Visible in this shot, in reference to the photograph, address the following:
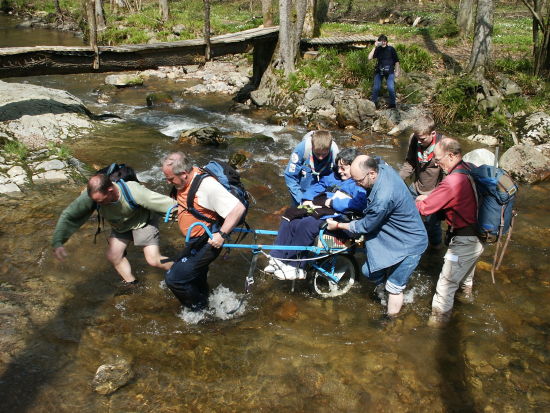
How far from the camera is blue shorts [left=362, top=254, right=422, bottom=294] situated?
4895 millimetres

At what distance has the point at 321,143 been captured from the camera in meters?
5.38

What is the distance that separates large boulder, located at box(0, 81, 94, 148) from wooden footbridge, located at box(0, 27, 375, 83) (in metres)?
1.16

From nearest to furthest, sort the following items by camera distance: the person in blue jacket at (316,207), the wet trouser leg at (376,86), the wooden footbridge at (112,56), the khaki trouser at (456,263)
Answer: the khaki trouser at (456,263), the person in blue jacket at (316,207), the wooden footbridge at (112,56), the wet trouser leg at (376,86)

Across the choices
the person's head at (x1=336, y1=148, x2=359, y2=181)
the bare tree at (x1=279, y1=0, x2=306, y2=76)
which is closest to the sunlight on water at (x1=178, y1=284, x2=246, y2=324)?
the person's head at (x1=336, y1=148, x2=359, y2=181)

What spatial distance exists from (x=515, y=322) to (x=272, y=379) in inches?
127

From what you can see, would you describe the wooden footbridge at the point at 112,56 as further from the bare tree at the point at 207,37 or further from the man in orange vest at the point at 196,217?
the man in orange vest at the point at 196,217

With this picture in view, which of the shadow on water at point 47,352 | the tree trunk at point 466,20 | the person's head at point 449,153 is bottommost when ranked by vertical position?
the shadow on water at point 47,352

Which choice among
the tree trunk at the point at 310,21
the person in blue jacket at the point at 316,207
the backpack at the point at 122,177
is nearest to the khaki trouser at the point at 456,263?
the person in blue jacket at the point at 316,207

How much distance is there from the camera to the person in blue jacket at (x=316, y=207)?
535cm

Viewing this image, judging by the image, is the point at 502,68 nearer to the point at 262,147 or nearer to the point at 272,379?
the point at 262,147

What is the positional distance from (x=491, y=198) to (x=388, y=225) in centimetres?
115

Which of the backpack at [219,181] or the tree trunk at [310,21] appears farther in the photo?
the tree trunk at [310,21]

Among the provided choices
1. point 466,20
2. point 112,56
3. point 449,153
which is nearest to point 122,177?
point 449,153

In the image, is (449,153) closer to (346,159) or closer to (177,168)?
(346,159)
